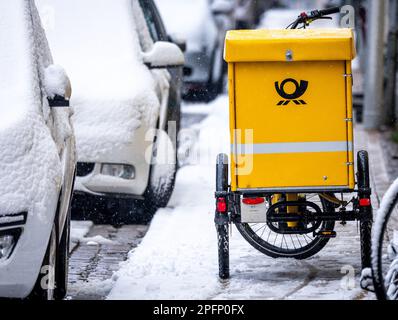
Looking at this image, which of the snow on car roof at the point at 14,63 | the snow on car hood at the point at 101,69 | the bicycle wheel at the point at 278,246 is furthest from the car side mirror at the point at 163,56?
the snow on car roof at the point at 14,63

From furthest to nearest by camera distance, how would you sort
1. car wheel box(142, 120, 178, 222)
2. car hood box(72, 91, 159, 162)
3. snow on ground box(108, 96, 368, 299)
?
car wheel box(142, 120, 178, 222) → car hood box(72, 91, 159, 162) → snow on ground box(108, 96, 368, 299)

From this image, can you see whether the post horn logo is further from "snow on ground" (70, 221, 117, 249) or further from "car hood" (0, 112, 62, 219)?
"snow on ground" (70, 221, 117, 249)

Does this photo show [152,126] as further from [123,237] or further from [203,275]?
[203,275]

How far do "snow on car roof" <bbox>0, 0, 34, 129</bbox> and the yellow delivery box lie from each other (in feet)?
3.75

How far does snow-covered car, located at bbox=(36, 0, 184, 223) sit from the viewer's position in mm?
8055

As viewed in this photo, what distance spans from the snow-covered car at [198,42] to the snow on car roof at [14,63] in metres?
11.4

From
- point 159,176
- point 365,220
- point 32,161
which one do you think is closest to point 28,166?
point 32,161

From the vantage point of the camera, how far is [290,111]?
591 centimetres

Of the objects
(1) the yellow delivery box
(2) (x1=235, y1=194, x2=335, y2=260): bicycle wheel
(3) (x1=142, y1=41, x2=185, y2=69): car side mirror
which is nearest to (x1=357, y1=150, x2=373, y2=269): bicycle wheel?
(1) the yellow delivery box

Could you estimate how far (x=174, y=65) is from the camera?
879 cm

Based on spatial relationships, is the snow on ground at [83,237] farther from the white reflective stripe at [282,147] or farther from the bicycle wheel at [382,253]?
the bicycle wheel at [382,253]

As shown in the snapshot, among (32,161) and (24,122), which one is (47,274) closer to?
(32,161)

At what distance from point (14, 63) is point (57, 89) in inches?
12.8
